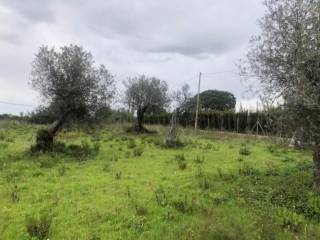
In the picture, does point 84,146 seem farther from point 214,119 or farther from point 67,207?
point 214,119

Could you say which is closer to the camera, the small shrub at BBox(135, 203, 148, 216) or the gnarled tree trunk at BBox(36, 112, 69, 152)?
the small shrub at BBox(135, 203, 148, 216)

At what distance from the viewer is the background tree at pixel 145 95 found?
3734cm

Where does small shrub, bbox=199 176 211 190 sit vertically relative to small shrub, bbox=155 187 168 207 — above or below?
above

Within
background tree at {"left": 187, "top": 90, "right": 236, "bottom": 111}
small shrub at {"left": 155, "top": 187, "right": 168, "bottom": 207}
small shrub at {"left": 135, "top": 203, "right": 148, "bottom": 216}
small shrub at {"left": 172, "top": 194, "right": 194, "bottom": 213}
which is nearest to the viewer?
small shrub at {"left": 135, "top": 203, "right": 148, "bottom": 216}

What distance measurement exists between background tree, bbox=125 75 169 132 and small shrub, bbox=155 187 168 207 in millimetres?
26744

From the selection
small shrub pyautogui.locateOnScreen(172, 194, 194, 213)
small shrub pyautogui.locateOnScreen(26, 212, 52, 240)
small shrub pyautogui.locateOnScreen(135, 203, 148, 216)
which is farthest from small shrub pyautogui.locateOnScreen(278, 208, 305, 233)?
small shrub pyautogui.locateOnScreen(26, 212, 52, 240)

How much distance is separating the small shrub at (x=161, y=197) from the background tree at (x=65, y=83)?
9791 mm

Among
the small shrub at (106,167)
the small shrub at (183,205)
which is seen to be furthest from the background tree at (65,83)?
the small shrub at (183,205)

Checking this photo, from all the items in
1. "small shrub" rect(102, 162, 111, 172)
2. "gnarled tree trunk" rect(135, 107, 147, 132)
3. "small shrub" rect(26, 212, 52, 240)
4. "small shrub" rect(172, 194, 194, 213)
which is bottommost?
"small shrub" rect(26, 212, 52, 240)

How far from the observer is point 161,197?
942 centimetres

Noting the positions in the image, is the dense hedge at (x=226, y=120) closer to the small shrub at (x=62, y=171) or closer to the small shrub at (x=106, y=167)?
the small shrub at (x=106, y=167)

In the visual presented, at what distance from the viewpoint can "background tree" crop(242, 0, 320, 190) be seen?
9.44 m

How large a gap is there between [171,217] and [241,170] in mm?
5199

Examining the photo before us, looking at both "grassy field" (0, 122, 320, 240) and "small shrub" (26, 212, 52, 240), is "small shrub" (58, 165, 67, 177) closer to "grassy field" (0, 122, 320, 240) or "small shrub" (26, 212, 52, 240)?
"grassy field" (0, 122, 320, 240)
